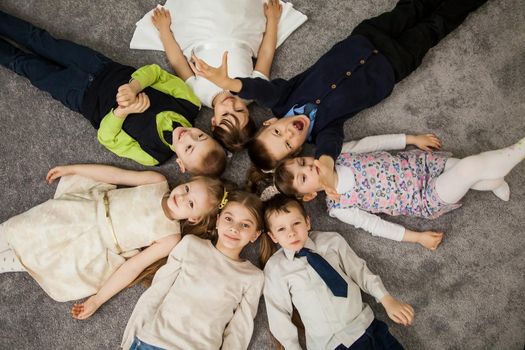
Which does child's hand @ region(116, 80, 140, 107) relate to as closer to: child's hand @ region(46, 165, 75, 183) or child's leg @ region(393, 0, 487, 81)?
child's hand @ region(46, 165, 75, 183)

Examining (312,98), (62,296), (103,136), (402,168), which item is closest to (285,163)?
(312,98)

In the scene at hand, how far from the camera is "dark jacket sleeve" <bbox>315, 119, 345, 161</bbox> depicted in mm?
1359

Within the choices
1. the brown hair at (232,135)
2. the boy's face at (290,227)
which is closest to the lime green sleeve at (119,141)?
the brown hair at (232,135)

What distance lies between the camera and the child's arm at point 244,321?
1363 mm

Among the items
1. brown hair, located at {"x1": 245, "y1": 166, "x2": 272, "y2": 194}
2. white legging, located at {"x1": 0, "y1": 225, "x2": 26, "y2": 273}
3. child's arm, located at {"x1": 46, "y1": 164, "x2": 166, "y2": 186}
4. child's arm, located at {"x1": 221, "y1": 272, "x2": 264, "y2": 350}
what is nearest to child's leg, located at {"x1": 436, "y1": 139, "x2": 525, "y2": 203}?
brown hair, located at {"x1": 245, "y1": 166, "x2": 272, "y2": 194}

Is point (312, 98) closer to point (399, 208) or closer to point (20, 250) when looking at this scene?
point (399, 208)

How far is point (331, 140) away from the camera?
4.55 feet

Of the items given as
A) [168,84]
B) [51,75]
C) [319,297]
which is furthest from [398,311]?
[51,75]

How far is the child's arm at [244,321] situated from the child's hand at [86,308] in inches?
17.7

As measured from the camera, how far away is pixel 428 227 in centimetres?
149

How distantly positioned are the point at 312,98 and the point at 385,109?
31 cm

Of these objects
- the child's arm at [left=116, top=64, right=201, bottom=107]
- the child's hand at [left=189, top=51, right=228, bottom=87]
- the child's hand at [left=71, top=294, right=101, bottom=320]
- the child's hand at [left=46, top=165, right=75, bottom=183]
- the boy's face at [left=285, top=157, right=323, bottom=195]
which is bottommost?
the child's hand at [left=71, top=294, right=101, bottom=320]

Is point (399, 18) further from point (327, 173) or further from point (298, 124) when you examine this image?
point (327, 173)

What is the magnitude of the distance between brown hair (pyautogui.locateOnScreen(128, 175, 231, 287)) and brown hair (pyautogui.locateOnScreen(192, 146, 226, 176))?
0.8 inches
